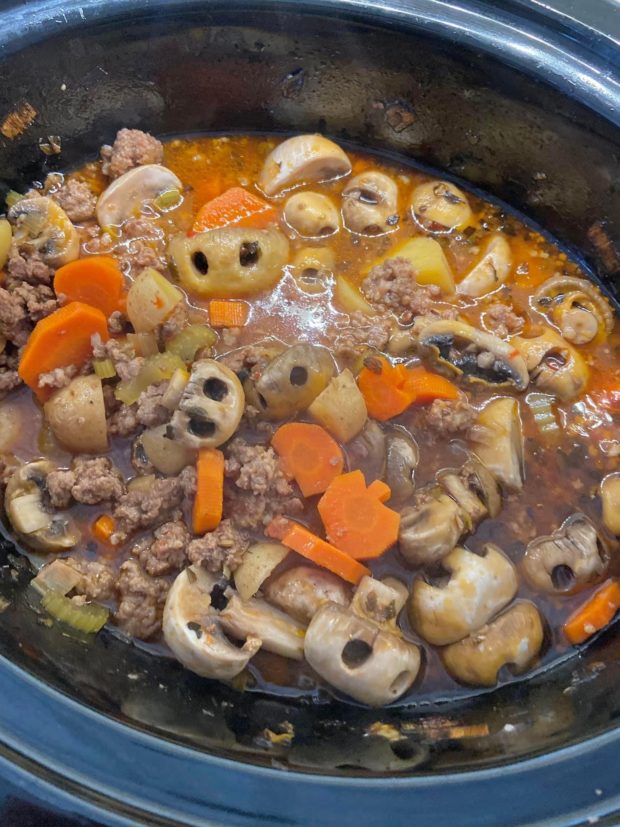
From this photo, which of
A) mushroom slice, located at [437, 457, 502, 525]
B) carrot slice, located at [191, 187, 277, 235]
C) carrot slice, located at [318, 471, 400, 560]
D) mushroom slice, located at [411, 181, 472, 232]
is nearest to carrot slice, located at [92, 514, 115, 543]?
carrot slice, located at [318, 471, 400, 560]

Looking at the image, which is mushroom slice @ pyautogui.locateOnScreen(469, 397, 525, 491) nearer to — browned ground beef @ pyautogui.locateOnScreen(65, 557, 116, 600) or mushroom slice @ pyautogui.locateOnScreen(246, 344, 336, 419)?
mushroom slice @ pyautogui.locateOnScreen(246, 344, 336, 419)

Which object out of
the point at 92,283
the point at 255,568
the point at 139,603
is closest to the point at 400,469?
the point at 255,568

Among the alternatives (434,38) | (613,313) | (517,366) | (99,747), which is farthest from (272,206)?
(99,747)

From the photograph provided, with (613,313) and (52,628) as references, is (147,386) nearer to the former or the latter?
(52,628)

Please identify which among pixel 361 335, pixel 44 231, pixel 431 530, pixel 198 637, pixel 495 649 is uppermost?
pixel 44 231

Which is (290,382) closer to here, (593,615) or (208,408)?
(208,408)
